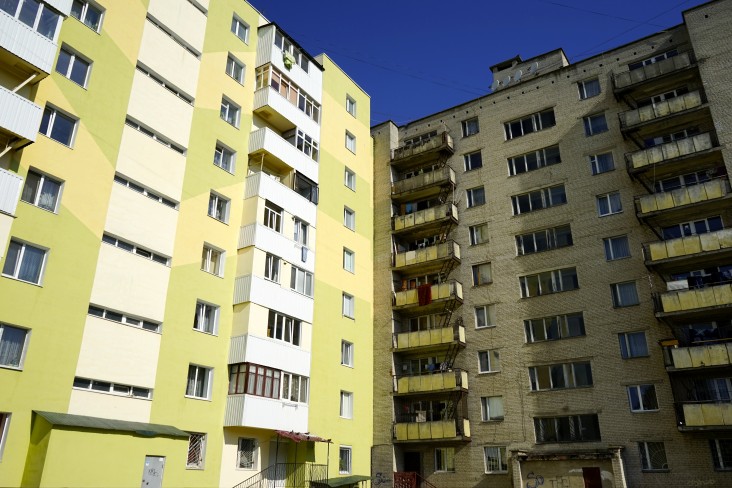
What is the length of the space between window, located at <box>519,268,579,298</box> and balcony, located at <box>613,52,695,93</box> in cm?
1266

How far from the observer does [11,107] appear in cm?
2242

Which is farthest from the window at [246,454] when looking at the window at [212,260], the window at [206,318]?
the window at [212,260]

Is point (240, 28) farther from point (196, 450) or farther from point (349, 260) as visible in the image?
point (196, 450)

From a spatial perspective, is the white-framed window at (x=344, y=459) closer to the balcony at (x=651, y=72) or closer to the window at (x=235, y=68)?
the window at (x=235, y=68)

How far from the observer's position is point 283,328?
32.9 m

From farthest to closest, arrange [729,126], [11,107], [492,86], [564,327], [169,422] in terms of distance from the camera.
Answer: [492,86] < [564,327] < [729,126] < [169,422] < [11,107]

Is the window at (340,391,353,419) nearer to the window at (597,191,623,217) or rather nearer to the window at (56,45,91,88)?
the window at (597,191,623,217)

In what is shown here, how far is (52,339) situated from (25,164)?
712 centimetres

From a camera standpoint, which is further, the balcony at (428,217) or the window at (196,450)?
the balcony at (428,217)

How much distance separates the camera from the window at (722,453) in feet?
94.7

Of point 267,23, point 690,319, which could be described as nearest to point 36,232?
point 267,23

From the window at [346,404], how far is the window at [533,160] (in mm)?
19302

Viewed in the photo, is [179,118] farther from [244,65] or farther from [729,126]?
[729,126]

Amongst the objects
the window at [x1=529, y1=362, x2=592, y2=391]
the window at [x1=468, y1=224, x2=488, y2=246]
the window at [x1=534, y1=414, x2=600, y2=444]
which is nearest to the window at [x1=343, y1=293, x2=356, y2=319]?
the window at [x1=468, y1=224, x2=488, y2=246]
